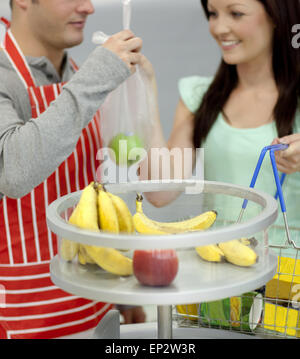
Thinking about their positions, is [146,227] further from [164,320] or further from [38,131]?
[38,131]

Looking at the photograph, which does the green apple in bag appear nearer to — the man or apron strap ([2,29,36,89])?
the man

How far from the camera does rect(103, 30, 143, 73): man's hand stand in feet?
3.94

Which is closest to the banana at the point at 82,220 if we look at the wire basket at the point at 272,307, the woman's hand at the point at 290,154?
the wire basket at the point at 272,307

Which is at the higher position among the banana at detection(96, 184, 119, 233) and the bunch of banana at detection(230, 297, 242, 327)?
the banana at detection(96, 184, 119, 233)

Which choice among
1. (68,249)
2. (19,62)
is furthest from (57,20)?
(68,249)

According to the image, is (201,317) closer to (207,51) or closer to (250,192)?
(250,192)

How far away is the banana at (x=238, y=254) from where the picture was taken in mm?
744

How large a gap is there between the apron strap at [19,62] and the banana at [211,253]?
2.71 ft

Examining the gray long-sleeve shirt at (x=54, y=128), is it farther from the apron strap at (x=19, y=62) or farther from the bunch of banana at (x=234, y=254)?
the bunch of banana at (x=234, y=254)

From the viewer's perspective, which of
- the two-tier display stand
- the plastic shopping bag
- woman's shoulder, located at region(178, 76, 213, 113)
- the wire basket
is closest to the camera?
the two-tier display stand

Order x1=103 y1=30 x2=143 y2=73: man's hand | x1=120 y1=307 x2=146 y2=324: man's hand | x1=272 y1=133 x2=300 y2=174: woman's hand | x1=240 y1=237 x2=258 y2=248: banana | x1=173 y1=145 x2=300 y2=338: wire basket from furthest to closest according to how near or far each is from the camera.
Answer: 1. x1=120 y1=307 x2=146 y2=324: man's hand
2. x1=103 y1=30 x2=143 y2=73: man's hand
3. x1=272 y1=133 x2=300 y2=174: woman's hand
4. x1=173 y1=145 x2=300 y2=338: wire basket
5. x1=240 y1=237 x2=258 y2=248: banana

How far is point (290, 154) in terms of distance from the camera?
3.44 ft

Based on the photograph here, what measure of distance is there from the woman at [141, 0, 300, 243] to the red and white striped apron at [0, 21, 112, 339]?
30cm

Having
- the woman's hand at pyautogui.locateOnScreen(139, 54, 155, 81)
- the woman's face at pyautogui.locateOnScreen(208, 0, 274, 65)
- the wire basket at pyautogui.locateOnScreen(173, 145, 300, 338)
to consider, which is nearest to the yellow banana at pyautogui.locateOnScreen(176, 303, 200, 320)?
the wire basket at pyautogui.locateOnScreen(173, 145, 300, 338)
